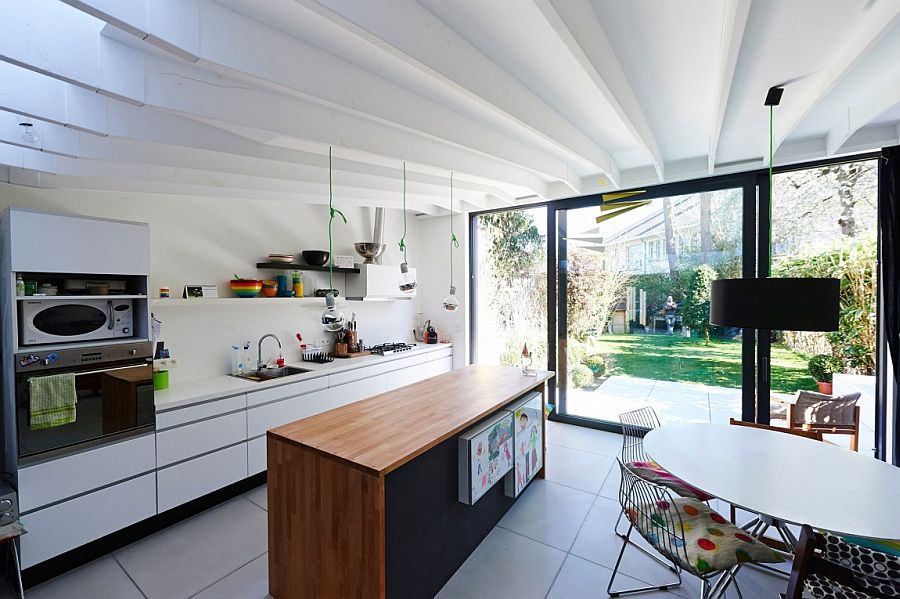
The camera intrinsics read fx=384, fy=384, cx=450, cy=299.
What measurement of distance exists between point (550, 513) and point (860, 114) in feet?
11.2

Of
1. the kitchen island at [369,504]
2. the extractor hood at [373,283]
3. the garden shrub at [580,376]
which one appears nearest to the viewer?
the kitchen island at [369,504]

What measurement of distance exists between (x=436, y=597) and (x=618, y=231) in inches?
154

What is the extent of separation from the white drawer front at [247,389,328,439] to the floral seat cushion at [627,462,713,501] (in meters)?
2.75

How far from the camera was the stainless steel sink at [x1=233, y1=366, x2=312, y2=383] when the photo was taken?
3.57 meters

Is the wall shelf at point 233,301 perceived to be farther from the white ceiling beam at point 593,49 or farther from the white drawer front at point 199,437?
the white ceiling beam at point 593,49

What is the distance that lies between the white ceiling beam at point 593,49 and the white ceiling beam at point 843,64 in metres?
0.88

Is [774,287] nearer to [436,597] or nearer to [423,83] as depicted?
[423,83]

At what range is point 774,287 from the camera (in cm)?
186

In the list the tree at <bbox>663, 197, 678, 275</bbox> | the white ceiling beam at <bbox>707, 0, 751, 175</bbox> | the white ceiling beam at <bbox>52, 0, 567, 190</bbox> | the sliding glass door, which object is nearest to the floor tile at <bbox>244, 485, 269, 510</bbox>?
the white ceiling beam at <bbox>52, 0, 567, 190</bbox>

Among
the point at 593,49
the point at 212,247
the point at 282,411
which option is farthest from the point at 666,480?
the point at 212,247

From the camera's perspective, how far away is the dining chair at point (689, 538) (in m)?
1.78

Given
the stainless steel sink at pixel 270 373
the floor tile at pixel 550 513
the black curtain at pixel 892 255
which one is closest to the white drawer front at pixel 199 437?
the stainless steel sink at pixel 270 373

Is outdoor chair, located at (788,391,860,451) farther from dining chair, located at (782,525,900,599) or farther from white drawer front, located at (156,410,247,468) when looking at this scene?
white drawer front, located at (156,410,247,468)

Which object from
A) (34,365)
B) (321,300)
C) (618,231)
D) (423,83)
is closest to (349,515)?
(34,365)
